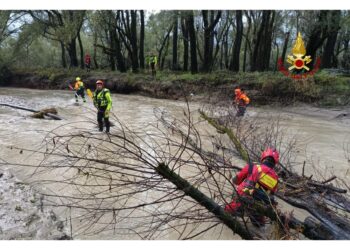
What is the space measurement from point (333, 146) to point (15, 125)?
34.4ft

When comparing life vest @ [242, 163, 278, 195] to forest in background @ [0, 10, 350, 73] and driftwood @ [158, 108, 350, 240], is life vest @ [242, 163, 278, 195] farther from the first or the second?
forest in background @ [0, 10, 350, 73]

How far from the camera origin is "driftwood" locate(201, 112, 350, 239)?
4102 millimetres

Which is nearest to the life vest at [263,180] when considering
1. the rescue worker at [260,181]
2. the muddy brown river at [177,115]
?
the rescue worker at [260,181]

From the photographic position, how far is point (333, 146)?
1014cm

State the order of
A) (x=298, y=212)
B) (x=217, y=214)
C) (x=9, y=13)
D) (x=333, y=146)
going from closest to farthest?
(x=217, y=214)
(x=298, y=212)
(x=333, y=146)
(x=9, y=13)

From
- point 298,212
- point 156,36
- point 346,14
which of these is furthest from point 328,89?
point 156,36

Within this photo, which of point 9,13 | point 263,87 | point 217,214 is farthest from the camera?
point 9,13

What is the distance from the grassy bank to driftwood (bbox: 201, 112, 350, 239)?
7836 mm

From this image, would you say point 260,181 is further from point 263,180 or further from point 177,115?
point 177,115

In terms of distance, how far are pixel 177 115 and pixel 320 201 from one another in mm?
10027

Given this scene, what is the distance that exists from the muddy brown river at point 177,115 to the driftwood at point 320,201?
0.48m

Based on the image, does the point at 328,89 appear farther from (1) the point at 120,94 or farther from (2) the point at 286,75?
(1) the point at 120,94

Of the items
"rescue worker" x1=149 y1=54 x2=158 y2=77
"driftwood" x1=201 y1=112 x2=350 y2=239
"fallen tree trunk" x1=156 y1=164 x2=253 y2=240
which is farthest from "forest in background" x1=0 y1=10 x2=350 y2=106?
"fallen tree trunk" x1=156 y1=164 x2=253 y2=240

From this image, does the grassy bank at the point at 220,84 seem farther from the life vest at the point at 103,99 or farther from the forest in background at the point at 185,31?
the life vest at the point at 103,99
